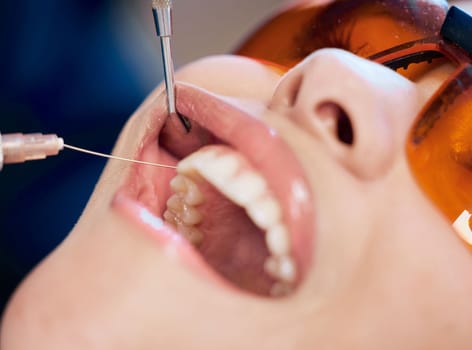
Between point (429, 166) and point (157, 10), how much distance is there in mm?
341

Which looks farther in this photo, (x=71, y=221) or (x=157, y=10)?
(x=71, y=221)

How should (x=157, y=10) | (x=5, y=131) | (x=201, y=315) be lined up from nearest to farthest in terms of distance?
1. (x=201, y=315)
2. (x=157, y=10)
3. (x=5, y=131)

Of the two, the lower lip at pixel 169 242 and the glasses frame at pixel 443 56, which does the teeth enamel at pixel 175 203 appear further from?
the glasses frame at pixel 443 56

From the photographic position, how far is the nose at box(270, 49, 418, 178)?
0.54m

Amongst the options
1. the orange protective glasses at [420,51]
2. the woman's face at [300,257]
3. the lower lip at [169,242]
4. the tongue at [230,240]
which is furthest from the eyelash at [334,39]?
the lower lip at [169,242]

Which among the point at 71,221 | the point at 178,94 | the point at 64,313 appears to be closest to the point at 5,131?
the point at 71,221

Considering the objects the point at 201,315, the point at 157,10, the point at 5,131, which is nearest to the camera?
the point at 201,315

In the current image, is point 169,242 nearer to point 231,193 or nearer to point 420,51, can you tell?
point 231,193

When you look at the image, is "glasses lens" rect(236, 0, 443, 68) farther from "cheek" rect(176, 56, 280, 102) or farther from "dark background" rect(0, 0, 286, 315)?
"dark background" rect(0, 0, 286, 315)

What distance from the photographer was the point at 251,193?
574mm

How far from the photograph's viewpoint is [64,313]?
1.77ft

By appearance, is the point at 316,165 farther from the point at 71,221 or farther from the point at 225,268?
the point at 71,221

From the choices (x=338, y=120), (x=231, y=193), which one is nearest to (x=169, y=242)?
(x=231, y=193)

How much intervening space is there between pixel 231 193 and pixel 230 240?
137 millimetres
